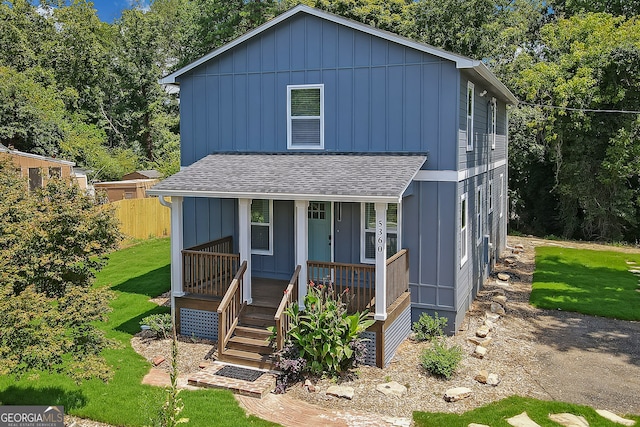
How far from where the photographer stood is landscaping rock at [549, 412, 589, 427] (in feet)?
25.1

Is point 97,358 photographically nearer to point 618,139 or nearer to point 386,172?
point 386,172

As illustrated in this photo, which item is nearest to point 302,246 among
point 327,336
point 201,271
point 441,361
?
point 327,336

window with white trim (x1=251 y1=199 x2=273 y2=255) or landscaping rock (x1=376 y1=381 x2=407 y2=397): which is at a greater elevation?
window with white trim (x1=251 y1=199 x2=273 y2=255)

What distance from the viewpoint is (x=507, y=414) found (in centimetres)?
796

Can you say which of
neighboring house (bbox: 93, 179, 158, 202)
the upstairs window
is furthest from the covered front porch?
neighboring house (bbox: 93, 179, 158, 202)

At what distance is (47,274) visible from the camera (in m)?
7.48

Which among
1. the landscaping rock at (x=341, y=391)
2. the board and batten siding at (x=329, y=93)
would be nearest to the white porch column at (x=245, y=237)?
the board and batten siding at (x=329, y=93)

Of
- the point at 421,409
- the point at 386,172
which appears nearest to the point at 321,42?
the point at 386,172

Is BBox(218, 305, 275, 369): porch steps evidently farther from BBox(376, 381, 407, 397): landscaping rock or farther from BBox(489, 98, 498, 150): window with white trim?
BBox(489, 98, 498, 150): window with white trim

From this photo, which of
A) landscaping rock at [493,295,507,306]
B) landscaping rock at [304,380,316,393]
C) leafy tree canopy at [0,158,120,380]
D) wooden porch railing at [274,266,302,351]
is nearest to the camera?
leafy tree canopy at [0,158,120,380]

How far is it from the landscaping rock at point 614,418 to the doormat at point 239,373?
17.6ft

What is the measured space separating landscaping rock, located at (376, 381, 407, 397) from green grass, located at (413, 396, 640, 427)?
25.4 inches

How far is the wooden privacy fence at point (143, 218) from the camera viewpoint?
2255 centimetres

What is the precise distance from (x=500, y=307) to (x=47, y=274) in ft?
33.3
